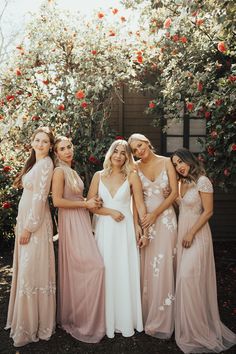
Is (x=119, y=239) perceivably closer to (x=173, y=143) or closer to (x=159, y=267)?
(x=159, y=267)

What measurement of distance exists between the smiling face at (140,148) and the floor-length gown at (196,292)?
68 cm

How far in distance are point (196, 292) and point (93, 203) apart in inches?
57.0

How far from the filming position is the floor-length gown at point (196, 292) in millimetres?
4020

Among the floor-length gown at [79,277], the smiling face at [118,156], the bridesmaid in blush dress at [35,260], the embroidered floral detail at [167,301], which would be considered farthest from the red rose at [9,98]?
the embroidered floral detail at [167,301]

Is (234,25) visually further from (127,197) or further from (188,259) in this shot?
(188,259)

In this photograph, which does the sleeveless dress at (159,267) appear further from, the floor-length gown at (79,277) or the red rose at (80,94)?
the red rose at (80,94)

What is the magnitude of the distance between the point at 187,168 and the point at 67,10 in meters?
3.65

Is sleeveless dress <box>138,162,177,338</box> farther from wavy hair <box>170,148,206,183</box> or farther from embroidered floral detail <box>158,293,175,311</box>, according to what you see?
wavy hair <box>170,148,206,183</box>

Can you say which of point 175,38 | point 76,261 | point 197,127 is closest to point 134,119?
Result: point 197,127

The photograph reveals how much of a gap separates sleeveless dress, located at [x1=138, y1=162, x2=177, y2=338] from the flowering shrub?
1.22 m

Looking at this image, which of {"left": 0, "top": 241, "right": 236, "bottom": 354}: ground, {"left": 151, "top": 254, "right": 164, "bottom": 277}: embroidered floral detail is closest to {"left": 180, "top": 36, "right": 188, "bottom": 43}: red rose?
{"left": 151, "top": 254, "right": 164, "bottom": 277}: embroidered floral detail

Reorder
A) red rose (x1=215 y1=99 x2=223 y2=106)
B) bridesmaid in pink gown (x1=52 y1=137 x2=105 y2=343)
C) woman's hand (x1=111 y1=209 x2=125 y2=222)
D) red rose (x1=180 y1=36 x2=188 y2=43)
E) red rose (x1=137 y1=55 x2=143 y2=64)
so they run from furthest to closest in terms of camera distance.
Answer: red rose (x1=137 y1=55 x2=143 y2=64) → red rose (x1=180 y1=36 x2=188 y2=43) → red rose (x1=215 y1=99 x2=223 y2=106) → woman's hand (x1=111 y1=209 x2=125 y2=222) → bridesmaid in pink gown (x1=52 y1=137 x2=105 y2=343)

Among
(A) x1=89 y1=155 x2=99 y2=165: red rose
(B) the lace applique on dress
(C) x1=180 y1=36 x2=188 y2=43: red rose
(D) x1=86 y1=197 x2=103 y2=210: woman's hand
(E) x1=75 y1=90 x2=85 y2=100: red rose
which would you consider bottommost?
(D) x1=86 y1=197 x2=103 y2=210: woman's hand

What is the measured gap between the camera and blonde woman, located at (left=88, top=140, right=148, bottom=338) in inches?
168
